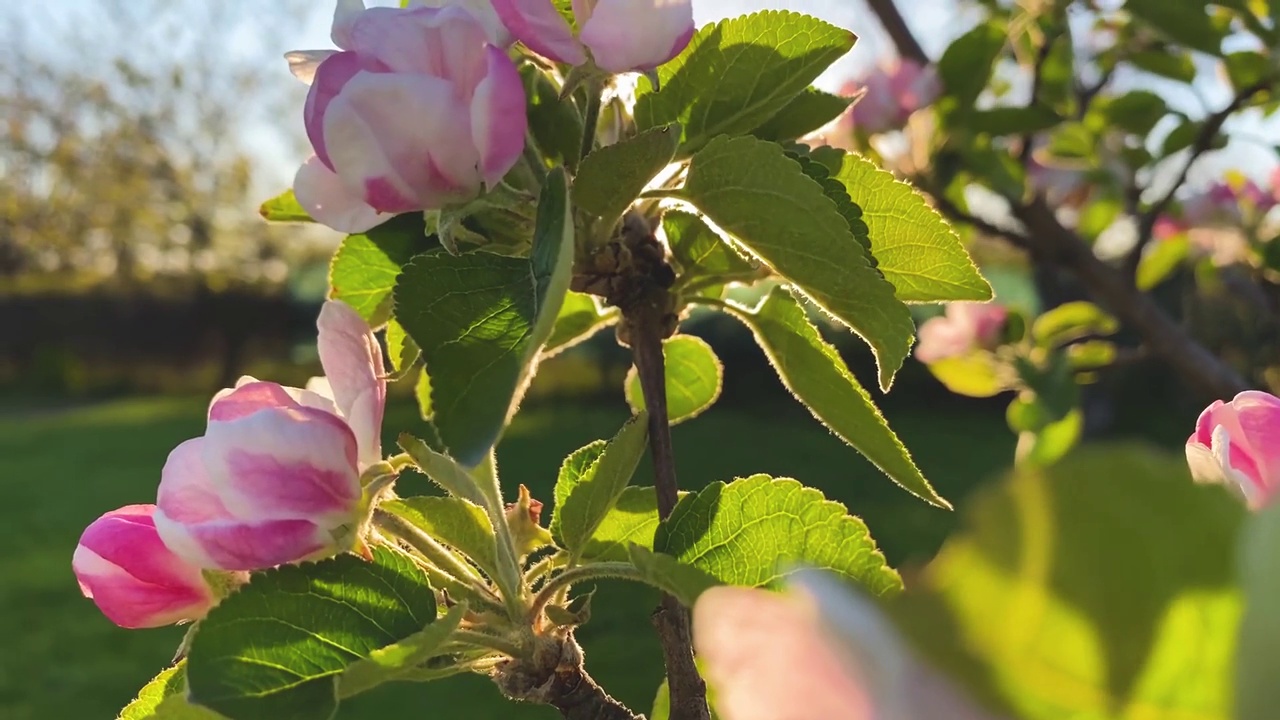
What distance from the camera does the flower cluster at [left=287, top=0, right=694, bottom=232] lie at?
386 mm

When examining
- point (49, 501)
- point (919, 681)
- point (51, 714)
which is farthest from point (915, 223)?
point (49, 501)

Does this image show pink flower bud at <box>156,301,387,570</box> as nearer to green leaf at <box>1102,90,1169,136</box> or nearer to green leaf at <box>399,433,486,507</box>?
green leaf at <box>399,433,486,507</box>

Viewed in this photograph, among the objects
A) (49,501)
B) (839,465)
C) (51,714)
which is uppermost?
(51,714)

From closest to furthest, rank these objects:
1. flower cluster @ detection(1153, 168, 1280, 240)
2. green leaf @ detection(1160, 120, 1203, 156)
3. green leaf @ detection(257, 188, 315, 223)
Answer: green leaf @ detection(257, 188, 315, 223), green leaf @ detection(1160, 120, 1203, 156), flower cluster @ detection(1153, 168, 1280, 240)

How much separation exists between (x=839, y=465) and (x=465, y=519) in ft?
16.0

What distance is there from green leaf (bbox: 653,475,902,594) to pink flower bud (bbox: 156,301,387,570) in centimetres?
12

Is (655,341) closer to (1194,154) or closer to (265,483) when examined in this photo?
(265,483)

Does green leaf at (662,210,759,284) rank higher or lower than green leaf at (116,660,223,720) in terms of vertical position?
higher

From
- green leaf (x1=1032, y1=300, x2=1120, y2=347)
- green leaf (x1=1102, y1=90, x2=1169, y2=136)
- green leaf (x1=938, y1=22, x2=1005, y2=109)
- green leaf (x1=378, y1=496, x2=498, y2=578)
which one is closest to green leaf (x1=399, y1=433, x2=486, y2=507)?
green leaf (x1=378, y1=496, x2=498, y2=578)

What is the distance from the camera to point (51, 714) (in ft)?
8.73

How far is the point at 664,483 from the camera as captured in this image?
1.57 feet

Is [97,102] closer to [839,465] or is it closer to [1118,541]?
[839,465]

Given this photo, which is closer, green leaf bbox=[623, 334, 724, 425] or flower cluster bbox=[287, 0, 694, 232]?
flower cluster bbox=[287, 0, 694, 232]

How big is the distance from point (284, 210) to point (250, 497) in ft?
0.71
